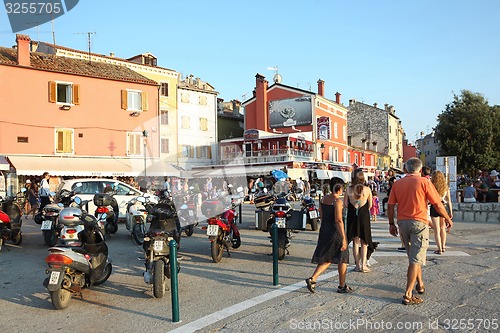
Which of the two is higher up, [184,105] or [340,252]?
[184,105]

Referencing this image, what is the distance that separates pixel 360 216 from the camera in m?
7.17

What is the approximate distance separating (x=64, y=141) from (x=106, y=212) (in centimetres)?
1997

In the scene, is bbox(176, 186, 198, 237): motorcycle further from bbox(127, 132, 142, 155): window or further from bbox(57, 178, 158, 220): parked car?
bbox(127, 132, 142, 155): window

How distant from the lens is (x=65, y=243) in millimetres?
6285

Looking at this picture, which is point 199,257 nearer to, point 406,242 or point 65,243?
point 65,243

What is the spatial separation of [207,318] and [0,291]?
139 inches

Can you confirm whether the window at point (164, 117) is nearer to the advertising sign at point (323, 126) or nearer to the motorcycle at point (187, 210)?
the advertising sign at point (323, 126)

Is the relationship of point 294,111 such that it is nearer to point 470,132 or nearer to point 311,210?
point 470,132

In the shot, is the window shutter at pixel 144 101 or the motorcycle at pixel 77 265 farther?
the window shutter at pixel 144 101

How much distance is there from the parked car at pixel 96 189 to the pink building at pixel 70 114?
11537 millimetres

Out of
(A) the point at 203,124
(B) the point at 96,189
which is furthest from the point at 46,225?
(A) the point at 203,124

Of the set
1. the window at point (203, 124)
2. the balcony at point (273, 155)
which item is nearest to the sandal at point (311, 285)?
the balcony at point (273, 155)

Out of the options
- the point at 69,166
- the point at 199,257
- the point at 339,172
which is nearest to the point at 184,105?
the point at 69,166

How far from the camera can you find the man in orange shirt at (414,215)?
214 inches
